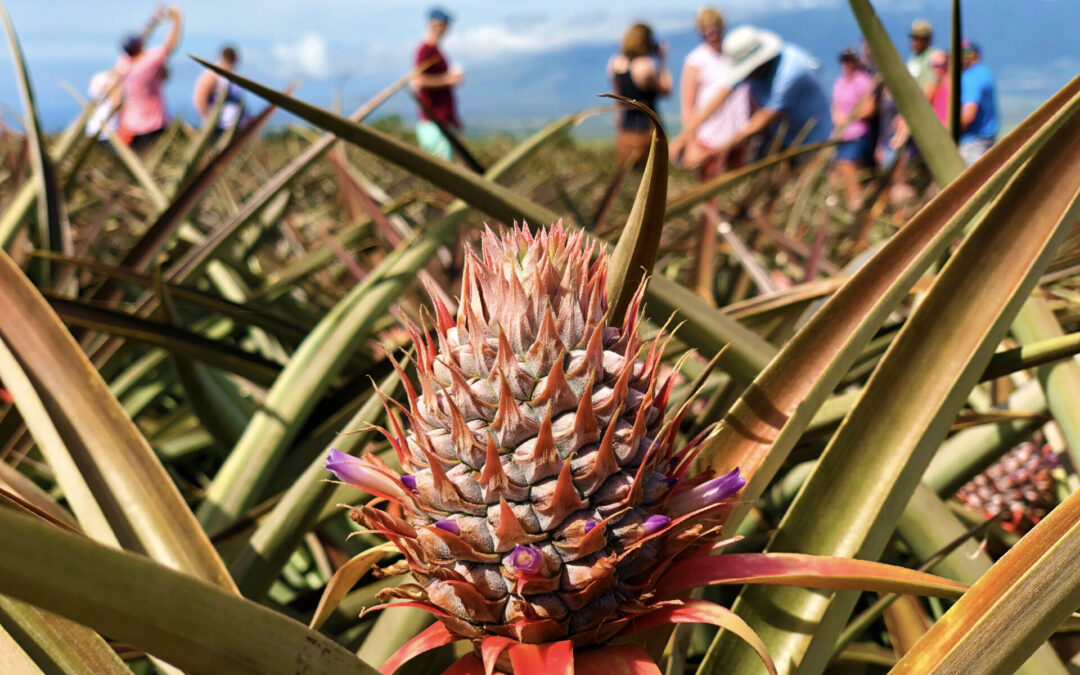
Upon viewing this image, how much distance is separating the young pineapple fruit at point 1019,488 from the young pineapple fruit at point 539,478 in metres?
1.07

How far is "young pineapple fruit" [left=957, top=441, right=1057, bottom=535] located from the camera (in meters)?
1.43

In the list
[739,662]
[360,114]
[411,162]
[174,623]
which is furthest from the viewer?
[360,114]

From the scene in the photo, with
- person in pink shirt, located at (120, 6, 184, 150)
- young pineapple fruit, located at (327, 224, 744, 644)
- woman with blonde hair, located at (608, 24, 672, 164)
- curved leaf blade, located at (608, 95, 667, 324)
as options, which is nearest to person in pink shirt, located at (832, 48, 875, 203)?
woman with blonde hair, located at (608, 24, 672, 164)

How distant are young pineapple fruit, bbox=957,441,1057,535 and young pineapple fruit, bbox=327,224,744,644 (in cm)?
107

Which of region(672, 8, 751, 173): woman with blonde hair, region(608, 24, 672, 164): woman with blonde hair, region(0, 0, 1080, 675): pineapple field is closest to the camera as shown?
region(0, 0, 1080, 675): pineapple field

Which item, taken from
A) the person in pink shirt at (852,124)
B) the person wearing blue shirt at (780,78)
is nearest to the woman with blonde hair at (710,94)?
the person wearing blue shirt at (780,78)

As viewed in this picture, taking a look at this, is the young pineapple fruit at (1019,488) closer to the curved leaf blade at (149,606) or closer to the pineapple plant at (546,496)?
the pineapple plant at (546,496)

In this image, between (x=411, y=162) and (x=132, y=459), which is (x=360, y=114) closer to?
(x=411, y=162)

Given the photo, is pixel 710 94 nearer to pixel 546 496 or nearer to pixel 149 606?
pixel 546 496

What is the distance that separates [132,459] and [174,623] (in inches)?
20.4

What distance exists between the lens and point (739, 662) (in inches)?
27.6

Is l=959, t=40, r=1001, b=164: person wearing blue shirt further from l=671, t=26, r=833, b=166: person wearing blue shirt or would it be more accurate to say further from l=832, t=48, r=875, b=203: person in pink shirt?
l=671, t=26, r=833, b=166: person wearing blue shirt

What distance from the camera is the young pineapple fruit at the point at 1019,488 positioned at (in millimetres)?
1426

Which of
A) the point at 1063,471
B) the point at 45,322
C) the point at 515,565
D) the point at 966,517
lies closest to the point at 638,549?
the point at 515,565
